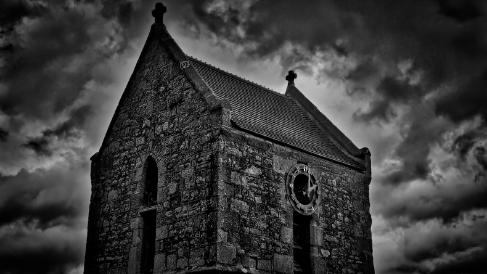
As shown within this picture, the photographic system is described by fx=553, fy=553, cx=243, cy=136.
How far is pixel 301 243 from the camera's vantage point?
17.6 meters

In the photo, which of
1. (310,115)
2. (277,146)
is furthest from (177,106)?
(310,115)

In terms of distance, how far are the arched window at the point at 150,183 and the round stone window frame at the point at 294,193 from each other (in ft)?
14.0

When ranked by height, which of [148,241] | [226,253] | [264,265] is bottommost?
[264,265]

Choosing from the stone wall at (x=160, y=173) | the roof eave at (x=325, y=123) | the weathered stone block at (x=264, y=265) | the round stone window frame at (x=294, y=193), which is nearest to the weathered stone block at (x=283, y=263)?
the weathered stone block at (x=264, y=265)

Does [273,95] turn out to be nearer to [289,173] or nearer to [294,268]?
[289,173]

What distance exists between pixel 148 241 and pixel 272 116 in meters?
6.17

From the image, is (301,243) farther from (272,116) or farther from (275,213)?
(272,116)

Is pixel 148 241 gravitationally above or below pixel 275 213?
below

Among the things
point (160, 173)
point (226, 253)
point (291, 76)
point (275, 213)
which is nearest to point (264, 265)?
point (226, 253)

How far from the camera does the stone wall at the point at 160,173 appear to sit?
609 inches

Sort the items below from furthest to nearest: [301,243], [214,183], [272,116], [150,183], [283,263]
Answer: [272,116], [150,183], [301,243], [283,263], [214,183]

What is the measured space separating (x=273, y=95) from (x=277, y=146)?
5.72m

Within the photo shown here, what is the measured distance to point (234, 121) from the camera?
1631cm

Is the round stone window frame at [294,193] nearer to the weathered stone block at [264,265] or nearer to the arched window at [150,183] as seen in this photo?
the weathered stone block at [264,265]
